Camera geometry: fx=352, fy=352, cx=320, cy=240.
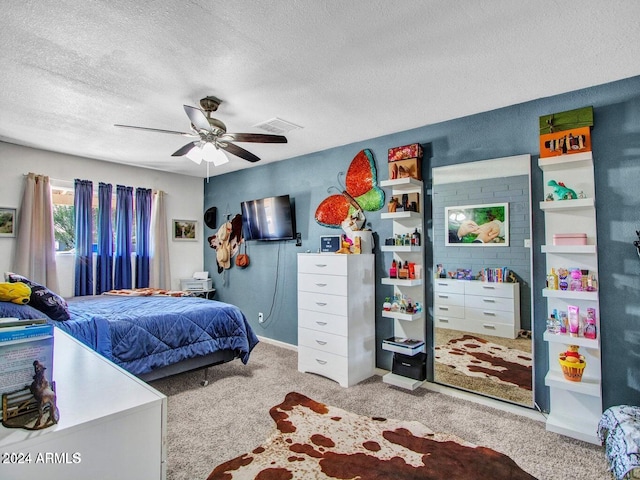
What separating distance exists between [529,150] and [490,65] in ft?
2.83

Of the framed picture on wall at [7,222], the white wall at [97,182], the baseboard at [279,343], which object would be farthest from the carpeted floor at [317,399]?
the framed picture on wall at [7,222]

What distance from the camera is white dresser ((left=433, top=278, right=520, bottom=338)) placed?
112 inches

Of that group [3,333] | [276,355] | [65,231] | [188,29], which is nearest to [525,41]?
[188,29]

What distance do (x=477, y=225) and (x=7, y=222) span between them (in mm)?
4910

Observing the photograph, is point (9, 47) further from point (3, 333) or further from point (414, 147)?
point (414, 147)

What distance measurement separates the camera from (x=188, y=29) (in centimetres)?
186

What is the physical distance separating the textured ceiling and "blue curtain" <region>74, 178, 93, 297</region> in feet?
4.40

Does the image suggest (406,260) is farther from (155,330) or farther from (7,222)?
(7,222)

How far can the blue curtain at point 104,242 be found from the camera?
4520 mm

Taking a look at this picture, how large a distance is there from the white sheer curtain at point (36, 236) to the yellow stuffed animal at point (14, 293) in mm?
2073

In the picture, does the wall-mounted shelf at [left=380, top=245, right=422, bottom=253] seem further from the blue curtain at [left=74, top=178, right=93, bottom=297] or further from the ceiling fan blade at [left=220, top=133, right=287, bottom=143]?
the blue curtain at [left=74, top=178, right=93, bottom=297]

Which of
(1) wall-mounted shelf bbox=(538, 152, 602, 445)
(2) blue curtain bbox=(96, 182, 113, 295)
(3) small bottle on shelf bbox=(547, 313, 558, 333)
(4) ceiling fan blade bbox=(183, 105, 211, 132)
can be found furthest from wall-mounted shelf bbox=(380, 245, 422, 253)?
(2) blue curtain bbox=(96, 182, 113, 295)

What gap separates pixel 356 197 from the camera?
3832 millimetres

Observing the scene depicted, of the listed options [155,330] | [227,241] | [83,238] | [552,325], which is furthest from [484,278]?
[83,238]
